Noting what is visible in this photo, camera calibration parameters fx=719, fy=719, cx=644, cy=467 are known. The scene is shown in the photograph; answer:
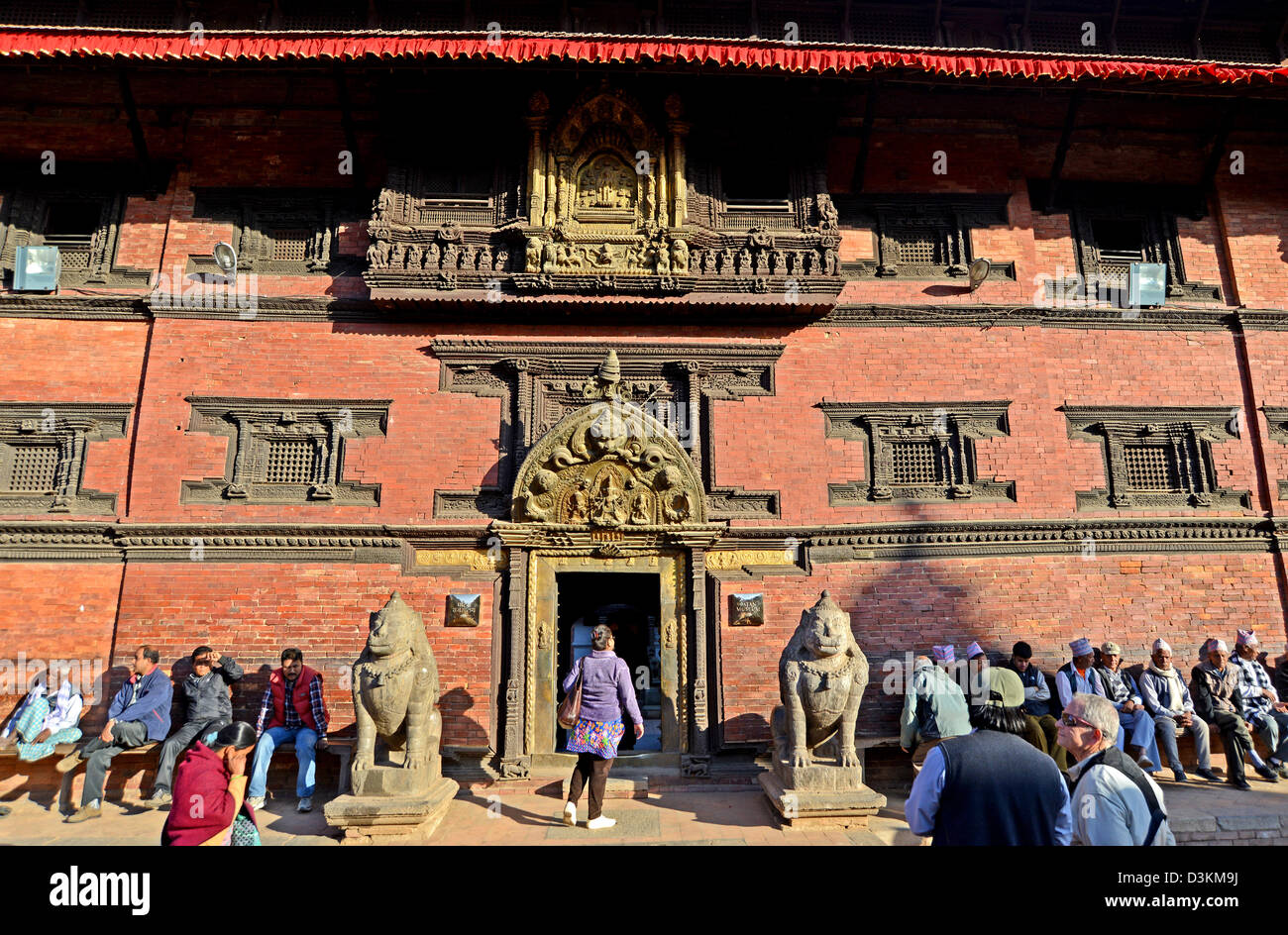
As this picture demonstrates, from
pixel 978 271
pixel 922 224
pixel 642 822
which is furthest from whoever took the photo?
pixel 922 224

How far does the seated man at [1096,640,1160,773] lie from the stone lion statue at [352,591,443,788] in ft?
24.5

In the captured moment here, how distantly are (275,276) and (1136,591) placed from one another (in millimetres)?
12366

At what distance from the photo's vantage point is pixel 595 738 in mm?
6336

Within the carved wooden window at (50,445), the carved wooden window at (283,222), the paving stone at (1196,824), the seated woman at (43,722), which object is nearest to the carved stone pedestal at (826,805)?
the paving stone at (1196,824)

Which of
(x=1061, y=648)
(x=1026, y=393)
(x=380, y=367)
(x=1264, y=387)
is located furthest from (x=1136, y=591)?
(x=380, y=367)

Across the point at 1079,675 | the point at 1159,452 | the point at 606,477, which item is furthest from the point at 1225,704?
the point at 606,477

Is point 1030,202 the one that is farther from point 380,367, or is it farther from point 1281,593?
point 380,367

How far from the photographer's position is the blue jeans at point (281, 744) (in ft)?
24.7

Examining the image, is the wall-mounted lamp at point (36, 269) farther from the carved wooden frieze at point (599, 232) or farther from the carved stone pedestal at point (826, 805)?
the carved stone pedestal at point (826, 805)

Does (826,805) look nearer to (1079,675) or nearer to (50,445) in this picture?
(1079,675)

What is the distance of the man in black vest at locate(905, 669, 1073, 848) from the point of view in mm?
3359

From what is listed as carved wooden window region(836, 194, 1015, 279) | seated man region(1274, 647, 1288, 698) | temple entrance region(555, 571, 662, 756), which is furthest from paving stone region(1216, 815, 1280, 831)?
carved wooden window region(836, 194, 1015, 279)

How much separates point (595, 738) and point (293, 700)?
378 centimetres

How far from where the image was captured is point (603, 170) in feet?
33.7
